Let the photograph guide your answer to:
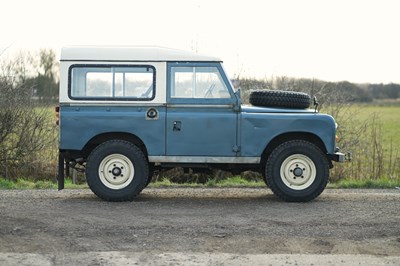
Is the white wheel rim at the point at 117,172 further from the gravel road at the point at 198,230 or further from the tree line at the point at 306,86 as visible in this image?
the tree line at the point at 306,86

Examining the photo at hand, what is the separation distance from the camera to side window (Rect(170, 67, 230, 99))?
424 inches

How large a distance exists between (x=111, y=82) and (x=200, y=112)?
57.2 inches

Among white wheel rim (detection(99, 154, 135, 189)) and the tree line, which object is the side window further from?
the tree line

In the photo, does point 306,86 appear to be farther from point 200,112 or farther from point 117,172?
point 117,172

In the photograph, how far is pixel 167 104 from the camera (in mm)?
10703

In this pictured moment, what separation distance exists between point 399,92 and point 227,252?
43.8 m

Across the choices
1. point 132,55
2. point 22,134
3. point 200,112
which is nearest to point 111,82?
point 132,55

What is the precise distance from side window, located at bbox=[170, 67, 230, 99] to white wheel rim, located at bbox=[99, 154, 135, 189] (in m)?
1.30

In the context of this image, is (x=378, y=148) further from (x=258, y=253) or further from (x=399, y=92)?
(x=399, y=92)

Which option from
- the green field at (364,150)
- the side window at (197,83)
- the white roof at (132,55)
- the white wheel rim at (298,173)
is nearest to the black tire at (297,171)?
the white wheel rim at (298,173)

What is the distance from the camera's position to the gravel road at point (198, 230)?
7.37m

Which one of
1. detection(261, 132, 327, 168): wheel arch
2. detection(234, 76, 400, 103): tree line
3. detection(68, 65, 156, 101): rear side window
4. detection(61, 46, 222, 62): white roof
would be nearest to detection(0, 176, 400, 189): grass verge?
detection(261, 132, 327, 168): wheel arch

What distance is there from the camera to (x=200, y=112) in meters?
10.8

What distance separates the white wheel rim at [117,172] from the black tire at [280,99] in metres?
2.32
